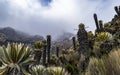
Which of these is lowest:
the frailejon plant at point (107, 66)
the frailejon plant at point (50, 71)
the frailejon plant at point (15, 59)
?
the frailejon plant at point (50, 71)

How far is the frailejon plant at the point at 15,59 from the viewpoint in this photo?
406 inches

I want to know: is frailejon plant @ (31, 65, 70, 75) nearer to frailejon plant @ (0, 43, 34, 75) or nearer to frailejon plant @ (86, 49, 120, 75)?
frailejon plant @ (0, 43, 34, 75)

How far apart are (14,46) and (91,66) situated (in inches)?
156

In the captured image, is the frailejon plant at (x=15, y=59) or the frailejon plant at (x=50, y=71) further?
the frailejon plant at (x=50, y=71)

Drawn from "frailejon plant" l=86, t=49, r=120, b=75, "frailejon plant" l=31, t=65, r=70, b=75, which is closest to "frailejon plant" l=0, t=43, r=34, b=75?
"frailejon plant" l=31, t=65, r=70, b=75

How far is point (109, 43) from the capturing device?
17.6m

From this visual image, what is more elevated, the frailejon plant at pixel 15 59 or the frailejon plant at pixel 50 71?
the frailejon plant at pixel 15 59

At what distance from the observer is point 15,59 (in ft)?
35.7

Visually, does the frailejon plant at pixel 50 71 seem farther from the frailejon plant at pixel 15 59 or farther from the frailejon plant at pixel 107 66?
the frailejon plant at pixel 107 66

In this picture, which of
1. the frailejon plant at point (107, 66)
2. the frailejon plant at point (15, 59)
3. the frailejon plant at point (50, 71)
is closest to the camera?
the frailejon plant at point (107, 66)

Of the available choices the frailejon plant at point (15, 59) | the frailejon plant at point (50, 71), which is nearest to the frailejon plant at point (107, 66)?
the frailejon plant at point (15, 59)

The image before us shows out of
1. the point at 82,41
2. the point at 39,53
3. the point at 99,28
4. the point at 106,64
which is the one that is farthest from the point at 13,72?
the point at 99,28

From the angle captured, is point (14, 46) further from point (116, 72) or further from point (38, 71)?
point (116, 72)

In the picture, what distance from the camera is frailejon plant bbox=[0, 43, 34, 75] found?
33.9ft
